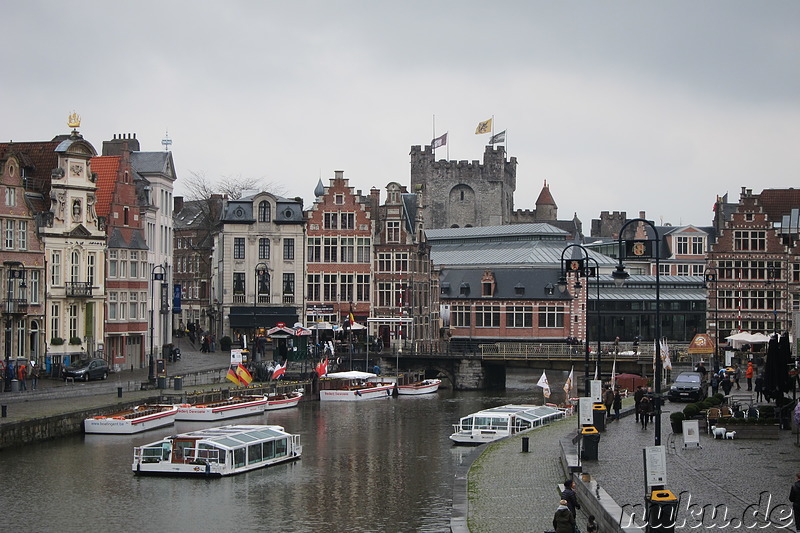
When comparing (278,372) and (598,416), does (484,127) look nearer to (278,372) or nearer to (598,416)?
(278,372)

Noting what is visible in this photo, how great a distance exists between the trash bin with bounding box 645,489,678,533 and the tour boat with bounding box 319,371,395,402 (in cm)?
5301

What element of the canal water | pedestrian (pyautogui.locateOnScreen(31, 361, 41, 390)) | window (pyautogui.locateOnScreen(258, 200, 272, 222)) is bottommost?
the canal water

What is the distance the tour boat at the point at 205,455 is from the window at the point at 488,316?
5842 centimetres

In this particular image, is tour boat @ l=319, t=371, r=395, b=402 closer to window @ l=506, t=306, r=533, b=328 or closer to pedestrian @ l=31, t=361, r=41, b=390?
pedestrian @ l=31, t=361, r=41, b=390

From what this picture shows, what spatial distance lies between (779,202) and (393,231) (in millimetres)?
28959

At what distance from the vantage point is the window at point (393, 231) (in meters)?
99.1

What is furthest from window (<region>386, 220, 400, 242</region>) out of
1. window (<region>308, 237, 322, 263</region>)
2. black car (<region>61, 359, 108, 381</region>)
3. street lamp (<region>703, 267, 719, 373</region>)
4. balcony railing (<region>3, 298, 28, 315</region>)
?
balcony railing (<region>3, 298, 28, 315</region>)

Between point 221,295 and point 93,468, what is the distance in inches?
2015

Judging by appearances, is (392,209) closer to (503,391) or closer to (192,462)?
(503,391)

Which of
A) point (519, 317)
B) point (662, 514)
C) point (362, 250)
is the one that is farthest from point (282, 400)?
point (662, 514)

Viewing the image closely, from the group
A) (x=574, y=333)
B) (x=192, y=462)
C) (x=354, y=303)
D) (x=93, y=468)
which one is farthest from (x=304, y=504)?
(x=574, y=333)

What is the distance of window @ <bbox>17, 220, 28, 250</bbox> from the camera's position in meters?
69.2

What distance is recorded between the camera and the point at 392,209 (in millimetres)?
99750

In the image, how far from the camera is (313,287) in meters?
97.7
